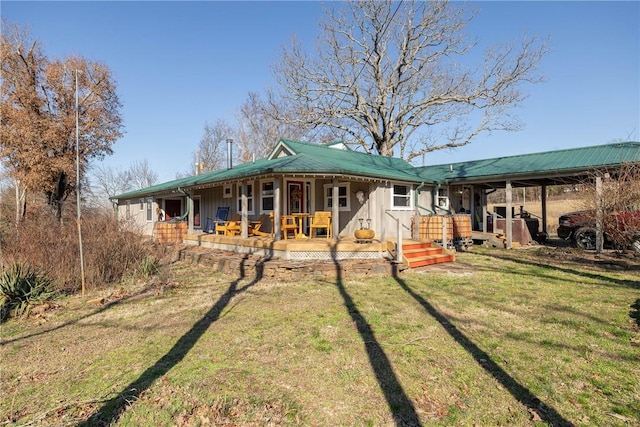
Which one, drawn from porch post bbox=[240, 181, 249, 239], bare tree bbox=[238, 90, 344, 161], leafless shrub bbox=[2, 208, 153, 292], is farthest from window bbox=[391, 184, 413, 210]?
bare tree bbox=[238, 90, 344, 161]

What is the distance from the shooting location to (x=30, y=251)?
27.1 ft

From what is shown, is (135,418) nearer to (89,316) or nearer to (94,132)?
(89,316)

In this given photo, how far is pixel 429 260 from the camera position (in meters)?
9.97

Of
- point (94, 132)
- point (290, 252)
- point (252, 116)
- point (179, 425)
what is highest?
point (252, 116)

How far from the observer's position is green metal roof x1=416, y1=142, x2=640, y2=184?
1154 centimetres

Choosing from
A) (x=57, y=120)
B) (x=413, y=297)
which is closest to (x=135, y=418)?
(x=413, y=297)

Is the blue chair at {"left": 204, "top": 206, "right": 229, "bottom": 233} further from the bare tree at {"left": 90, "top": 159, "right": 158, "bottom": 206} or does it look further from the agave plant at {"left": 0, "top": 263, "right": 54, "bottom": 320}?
the bare tree at {"left": 90, "top": 159, "right": 158, "bottom": 206}

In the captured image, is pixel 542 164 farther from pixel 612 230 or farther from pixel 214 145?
pixel 214 145

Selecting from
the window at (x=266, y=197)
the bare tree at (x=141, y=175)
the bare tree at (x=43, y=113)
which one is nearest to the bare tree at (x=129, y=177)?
the bare tree at (x=141, y=175)

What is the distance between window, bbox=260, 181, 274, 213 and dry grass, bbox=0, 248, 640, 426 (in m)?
5.40

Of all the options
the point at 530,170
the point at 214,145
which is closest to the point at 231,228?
the point at 530,170

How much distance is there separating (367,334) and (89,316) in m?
5.12

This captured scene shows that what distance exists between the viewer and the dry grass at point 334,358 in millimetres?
3068

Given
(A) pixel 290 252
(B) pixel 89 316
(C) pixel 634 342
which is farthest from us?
(A) pixel 290 252
